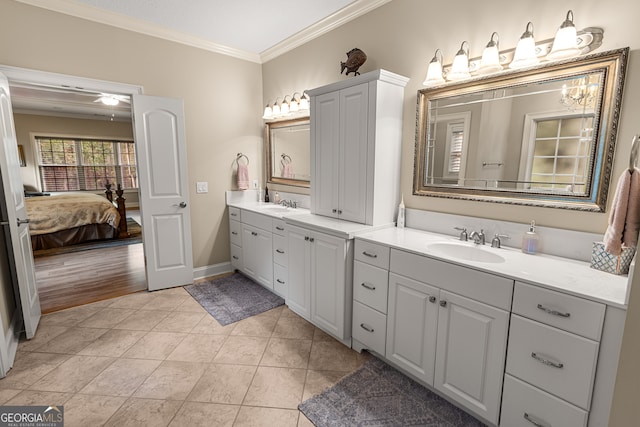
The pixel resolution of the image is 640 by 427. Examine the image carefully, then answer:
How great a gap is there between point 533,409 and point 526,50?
1.80 m

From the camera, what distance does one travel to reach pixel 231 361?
6.91ft

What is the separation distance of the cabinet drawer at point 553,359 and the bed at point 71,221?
6.00 metres

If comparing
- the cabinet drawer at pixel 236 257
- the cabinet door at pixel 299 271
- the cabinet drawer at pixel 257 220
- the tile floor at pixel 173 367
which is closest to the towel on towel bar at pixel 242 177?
the cabinet drawer at pixel 257 220

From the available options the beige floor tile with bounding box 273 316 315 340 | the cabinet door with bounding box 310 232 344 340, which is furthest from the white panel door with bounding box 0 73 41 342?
the cabinet door with bounding box 310 232 344 340

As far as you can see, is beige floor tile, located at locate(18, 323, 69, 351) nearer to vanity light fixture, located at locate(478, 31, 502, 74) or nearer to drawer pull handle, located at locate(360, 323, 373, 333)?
drawer pull handle, located at locate(360, 323, 373, 333)

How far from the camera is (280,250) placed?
9.52 ft

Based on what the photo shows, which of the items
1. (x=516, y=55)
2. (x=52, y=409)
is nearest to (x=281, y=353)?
(x=52, y=409)

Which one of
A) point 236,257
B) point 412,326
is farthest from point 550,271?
point 236,257

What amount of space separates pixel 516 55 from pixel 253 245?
2764 millimetres

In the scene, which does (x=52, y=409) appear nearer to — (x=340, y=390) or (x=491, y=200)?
(x=340, y=390)

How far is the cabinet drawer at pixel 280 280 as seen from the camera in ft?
9.46

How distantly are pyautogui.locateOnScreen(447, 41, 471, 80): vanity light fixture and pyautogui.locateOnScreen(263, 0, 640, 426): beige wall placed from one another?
117 mm

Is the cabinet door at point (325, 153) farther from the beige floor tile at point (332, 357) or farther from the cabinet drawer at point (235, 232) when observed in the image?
the cabinet drawer at point (235, 232)

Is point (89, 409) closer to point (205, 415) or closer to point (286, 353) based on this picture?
point (205, 415)
